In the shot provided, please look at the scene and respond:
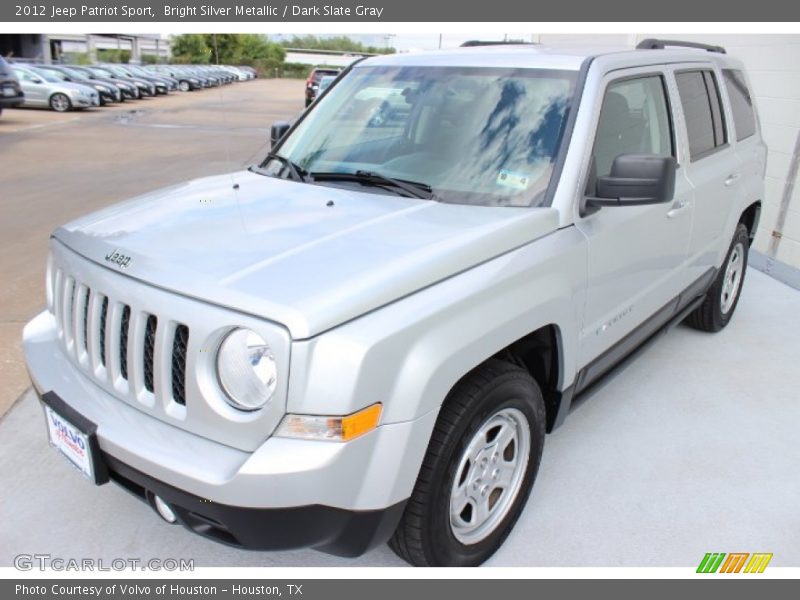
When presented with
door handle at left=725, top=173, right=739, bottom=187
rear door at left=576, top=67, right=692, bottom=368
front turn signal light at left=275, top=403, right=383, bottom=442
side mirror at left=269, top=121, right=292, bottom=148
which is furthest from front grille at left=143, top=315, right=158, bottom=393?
door handle at left=725, top=173, right=739, bottom=187

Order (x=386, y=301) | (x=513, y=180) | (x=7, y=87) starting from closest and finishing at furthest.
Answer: (x=386, y=301), (x=513, y=180), (x=7, y=87)

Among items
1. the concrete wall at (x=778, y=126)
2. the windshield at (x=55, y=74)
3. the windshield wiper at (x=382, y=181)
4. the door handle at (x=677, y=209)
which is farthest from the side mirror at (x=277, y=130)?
the windshield at (x=55, y=74)

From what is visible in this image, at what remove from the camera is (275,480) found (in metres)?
Result: 1.94

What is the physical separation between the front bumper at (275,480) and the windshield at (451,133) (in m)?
1.22

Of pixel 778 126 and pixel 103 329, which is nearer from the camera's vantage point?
pixel 103 329

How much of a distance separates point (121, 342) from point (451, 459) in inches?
46.0

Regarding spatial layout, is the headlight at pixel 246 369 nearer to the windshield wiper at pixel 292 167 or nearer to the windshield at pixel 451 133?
the windshield at pixel 451 133

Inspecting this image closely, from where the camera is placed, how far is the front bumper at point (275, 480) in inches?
77.0

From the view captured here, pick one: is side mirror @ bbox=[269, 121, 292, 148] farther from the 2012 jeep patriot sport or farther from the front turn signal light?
the front turn signal light

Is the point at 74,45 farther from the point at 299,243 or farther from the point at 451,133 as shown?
the point at 299,243

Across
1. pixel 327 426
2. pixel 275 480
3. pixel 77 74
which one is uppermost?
pixel 327 426

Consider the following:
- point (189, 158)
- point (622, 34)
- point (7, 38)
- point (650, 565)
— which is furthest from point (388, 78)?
point (7, 38)

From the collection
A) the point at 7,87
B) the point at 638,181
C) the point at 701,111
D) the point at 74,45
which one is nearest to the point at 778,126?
the point at 701,111

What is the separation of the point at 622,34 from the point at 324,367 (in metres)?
10.1
